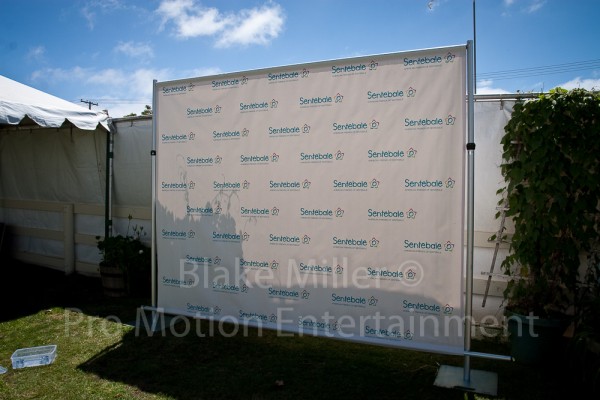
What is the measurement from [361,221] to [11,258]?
712cm

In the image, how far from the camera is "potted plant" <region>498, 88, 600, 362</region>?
370 cm

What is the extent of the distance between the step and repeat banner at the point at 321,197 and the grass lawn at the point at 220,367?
1.05 ft

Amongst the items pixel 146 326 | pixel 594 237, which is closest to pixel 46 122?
pixel 146 326

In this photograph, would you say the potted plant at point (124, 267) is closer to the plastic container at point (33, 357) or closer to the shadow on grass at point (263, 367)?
the shadow on grass at point (263, 367)

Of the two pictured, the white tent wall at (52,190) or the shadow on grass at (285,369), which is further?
the white tent wall at (52,190)

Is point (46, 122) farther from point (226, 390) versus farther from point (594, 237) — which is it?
point (594, 237)

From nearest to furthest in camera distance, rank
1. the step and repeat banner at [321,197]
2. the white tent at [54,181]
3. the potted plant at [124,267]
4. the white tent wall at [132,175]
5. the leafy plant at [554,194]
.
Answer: the step and repeat banner at [321,197], the leafy plant at [554,194], the potted plant at [124,267], the white tent wall at [132,175], the white tent at [54,181]

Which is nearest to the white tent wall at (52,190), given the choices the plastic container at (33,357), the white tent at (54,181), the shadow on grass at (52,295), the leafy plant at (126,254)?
the white tent at (54,181)

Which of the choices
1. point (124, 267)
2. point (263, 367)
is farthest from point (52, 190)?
point (263, 367)

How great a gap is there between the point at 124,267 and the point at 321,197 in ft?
11.2

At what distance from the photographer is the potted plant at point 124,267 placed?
19.3ft

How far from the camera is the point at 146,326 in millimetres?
4797

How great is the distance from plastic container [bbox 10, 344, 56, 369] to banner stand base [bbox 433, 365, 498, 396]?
3356 mm

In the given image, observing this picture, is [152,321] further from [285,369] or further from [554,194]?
[554,194]
